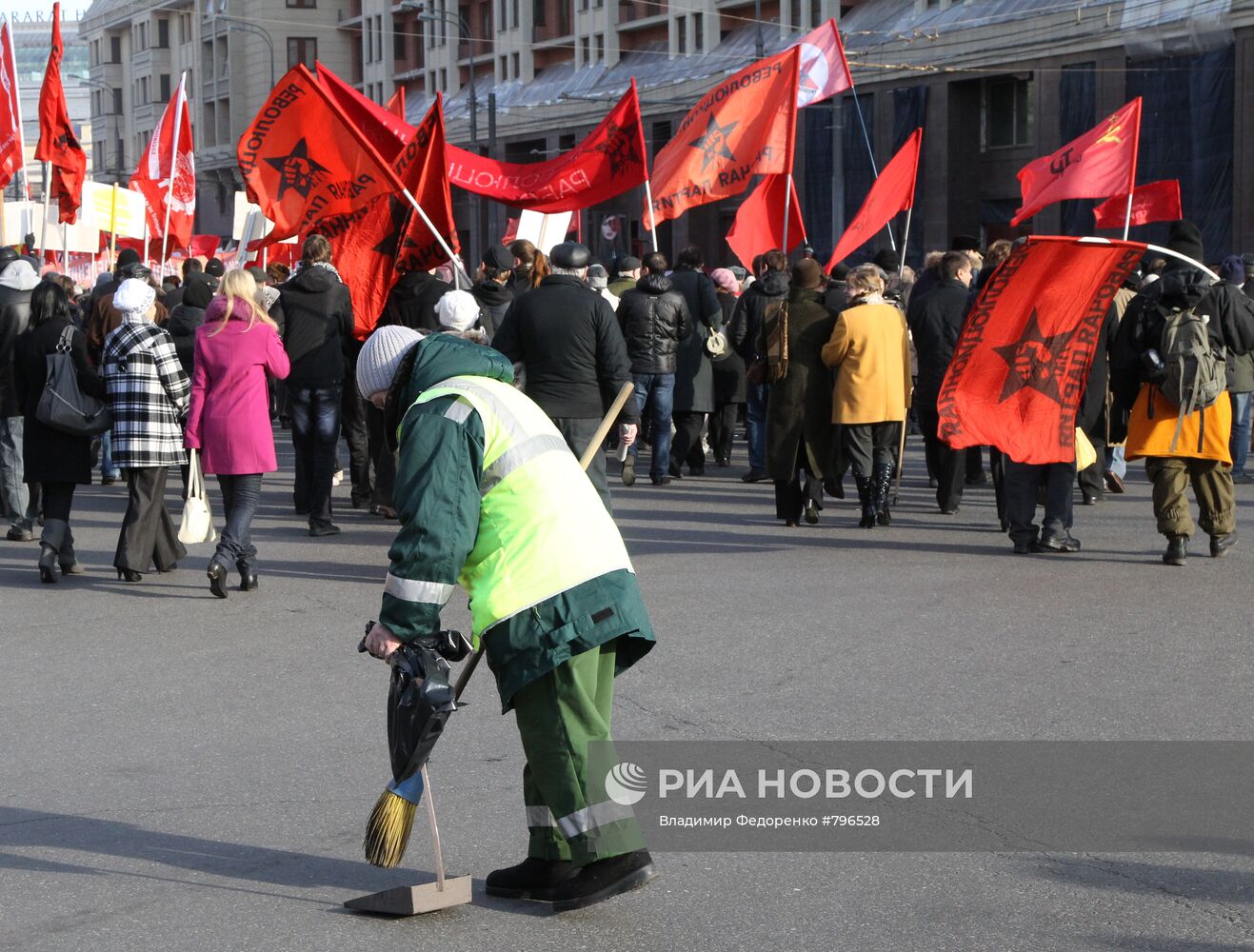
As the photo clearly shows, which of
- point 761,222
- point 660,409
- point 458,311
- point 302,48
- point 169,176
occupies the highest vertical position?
point 302,48

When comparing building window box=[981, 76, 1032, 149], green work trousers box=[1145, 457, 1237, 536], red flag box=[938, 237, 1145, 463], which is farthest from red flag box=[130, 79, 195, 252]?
building window box=[981, 76, 1032, 149]

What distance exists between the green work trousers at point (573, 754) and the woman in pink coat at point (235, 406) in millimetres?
5398

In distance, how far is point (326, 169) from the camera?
12914 mm

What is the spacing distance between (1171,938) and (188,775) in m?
3.17

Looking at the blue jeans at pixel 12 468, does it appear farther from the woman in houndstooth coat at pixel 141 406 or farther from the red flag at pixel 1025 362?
the red flag at pixel 1025 362

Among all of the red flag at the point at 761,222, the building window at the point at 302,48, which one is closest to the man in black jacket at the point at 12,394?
the red flag at the point at 761,222

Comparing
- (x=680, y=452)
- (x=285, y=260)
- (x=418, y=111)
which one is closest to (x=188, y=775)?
(x=680, y=452)

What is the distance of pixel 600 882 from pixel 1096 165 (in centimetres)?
1209

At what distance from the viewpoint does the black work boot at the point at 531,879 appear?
4582mm

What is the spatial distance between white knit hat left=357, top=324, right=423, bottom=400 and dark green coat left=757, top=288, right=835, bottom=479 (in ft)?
23.7

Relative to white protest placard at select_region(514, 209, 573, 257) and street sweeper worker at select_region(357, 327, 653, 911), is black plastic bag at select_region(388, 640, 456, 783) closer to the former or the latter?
street sweeper worker at select_region(357, 327, 653, 911)

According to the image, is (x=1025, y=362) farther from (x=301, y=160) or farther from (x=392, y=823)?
(x=392, y=823)

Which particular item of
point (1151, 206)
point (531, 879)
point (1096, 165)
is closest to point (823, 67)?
point (1096, 165)

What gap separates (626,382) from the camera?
8.93 metres
